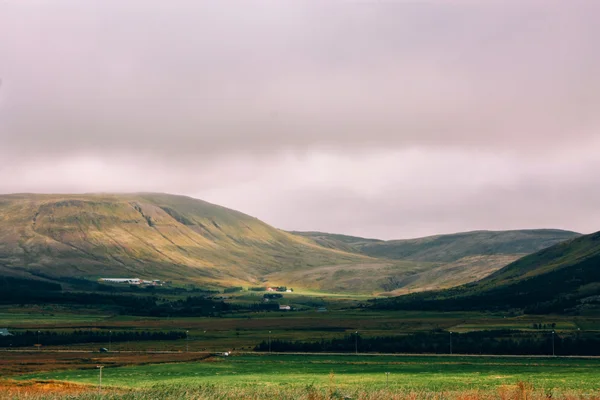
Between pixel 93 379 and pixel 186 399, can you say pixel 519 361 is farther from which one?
pixel 186 399

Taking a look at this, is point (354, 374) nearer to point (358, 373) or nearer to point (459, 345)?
point (358, 373)

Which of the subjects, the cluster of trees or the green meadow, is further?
the cluster of trees

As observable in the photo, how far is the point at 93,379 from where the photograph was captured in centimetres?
12206

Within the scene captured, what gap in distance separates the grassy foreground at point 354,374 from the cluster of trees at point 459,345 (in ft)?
49.0

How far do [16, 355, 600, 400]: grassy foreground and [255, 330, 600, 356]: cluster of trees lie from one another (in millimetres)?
14922

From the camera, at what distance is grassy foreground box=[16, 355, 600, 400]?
350 feet

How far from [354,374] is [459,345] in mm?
61266

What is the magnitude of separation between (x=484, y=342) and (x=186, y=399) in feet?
431

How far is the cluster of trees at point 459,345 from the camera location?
177 meters

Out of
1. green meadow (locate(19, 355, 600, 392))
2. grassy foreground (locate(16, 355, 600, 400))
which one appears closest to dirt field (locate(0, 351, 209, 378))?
green meadow (locate(19, 355, 600, 392))

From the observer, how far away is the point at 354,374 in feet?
422

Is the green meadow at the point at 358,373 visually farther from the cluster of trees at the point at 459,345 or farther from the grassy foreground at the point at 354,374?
the cluster of trees at the point at 459,345

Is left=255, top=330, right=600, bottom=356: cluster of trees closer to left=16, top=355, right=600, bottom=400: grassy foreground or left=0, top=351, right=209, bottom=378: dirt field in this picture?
left=16, top=355, right=600, bottom=400: grassy foreground

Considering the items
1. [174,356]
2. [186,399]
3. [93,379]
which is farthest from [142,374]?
[186,399]
